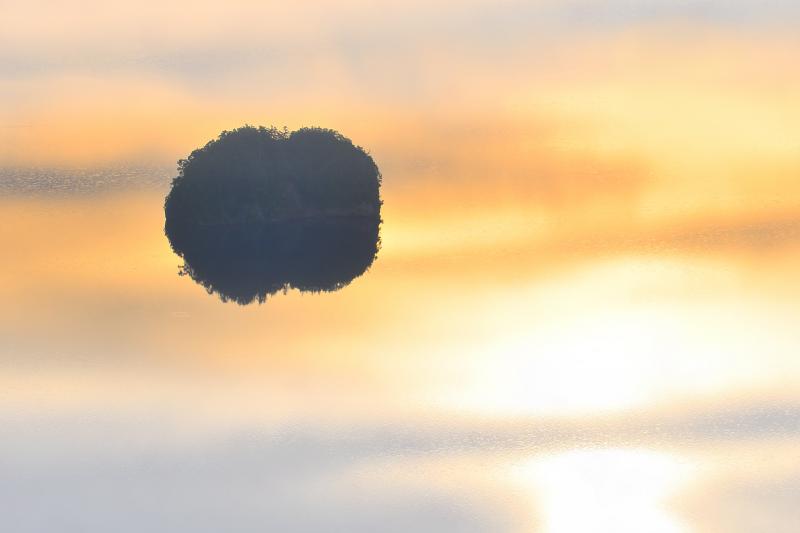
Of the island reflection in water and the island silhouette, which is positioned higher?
the island silhouette

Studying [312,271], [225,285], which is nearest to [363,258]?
[312,271]

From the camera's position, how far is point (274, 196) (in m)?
37.3

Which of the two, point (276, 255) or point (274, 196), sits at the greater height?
point (274, 196)

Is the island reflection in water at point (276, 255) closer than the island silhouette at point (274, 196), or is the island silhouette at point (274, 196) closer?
the island reflection in water at point (276, 255)

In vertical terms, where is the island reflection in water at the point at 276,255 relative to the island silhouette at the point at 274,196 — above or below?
below

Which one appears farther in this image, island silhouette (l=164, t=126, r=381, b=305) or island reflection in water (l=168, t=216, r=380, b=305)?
island silhouette (l=164, t=126, r=381, b=305)

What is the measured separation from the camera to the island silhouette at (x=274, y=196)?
118 feet

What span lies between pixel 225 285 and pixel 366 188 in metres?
6.96

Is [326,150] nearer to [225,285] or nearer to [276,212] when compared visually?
[276,212]

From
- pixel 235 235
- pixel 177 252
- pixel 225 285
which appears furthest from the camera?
pixel 235 235

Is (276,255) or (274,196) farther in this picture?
(274,196)

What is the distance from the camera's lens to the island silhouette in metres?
36.0

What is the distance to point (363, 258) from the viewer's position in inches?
1310

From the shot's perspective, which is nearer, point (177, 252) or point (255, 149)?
point (177, 252)
